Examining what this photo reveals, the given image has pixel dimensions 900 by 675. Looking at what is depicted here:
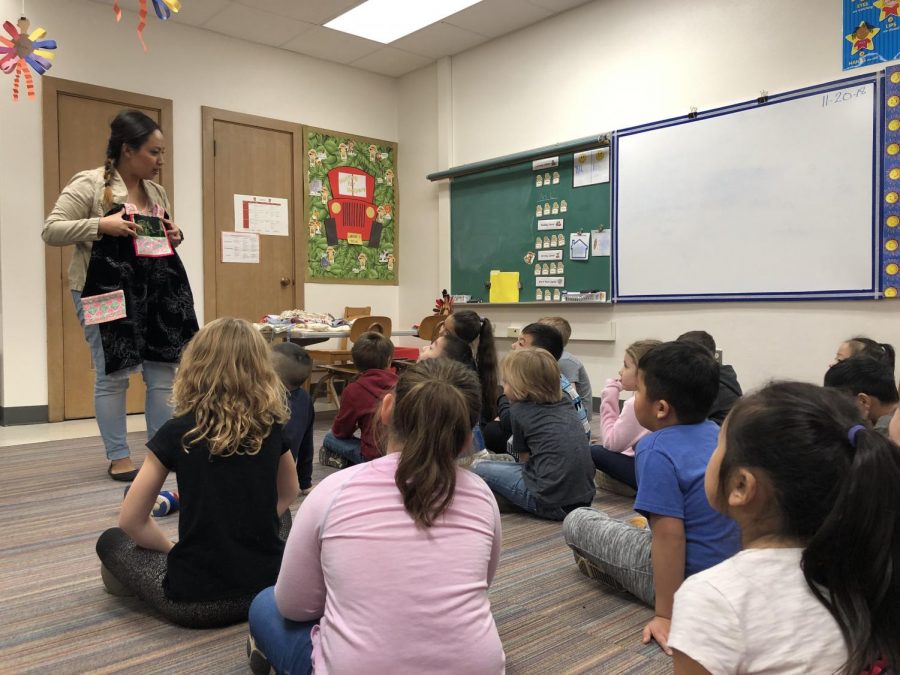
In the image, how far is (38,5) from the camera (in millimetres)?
4574

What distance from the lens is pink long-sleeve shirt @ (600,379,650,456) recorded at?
253 cm

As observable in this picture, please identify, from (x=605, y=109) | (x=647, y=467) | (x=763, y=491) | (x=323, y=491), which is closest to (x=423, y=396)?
(x=323, y=491)

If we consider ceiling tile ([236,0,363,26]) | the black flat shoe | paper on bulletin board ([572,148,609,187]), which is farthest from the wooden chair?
ceiling tile ([236,0,363,26])

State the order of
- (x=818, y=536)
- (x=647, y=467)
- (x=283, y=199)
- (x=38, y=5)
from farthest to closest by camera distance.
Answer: (x=283, y=199) < (x=38, y=5) < (x=647, y=467) < (x=818, y=536)

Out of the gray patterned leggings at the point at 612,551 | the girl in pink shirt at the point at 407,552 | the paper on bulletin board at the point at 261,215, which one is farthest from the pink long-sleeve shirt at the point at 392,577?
the paper on bulletin board at the point at 261,215

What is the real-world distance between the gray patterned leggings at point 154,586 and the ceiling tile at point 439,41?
186 inches

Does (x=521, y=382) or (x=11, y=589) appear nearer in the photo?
(x=11, y=589)

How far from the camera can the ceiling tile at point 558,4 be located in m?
4.92

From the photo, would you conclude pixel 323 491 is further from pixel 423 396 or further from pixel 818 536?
pixel 818 536

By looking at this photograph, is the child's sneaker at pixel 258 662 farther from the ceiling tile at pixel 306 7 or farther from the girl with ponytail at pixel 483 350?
the ceiling tile at pixel 306 7

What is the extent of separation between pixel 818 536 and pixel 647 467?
745 millimetres

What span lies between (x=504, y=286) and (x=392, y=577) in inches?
189

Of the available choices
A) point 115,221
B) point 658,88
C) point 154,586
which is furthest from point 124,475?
point 658,88

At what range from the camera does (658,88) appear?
4.54m
